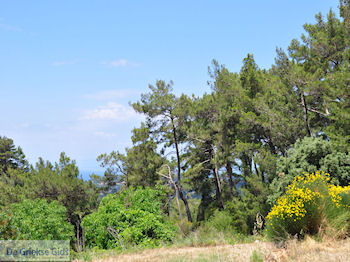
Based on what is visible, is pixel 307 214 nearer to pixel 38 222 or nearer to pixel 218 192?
pixel 38 222

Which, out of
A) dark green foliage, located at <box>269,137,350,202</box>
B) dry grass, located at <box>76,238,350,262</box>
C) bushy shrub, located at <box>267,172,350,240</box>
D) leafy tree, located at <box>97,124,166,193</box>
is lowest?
dry grass, located at <box>76,238,350,262</box>

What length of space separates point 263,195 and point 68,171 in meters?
15.5

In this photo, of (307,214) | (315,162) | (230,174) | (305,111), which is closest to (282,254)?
(307,214)

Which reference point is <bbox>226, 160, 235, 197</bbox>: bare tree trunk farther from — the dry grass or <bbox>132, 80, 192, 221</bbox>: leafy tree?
the dry grass

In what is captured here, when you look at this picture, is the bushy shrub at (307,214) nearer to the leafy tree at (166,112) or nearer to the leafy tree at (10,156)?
the leafy tree at (166,112)

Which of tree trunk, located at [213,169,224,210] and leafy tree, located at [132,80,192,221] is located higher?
leafy tree, located at [132,80,192,221]

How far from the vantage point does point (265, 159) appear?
20547mm

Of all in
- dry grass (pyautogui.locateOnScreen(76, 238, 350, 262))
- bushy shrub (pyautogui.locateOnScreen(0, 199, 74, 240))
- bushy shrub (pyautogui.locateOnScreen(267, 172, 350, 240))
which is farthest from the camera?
bushy shrub (pyautogui.locateOnScreen(0, 199, 74, 240))

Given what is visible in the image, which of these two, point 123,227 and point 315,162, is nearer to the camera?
point 123,227

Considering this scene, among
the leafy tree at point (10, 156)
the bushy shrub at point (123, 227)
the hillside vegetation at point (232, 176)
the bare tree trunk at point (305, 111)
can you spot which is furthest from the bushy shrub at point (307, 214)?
the leafy tree at point (10, 156)

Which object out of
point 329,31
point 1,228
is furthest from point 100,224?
point 329,31

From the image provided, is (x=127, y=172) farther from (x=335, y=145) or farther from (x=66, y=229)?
(x=335, y=145)

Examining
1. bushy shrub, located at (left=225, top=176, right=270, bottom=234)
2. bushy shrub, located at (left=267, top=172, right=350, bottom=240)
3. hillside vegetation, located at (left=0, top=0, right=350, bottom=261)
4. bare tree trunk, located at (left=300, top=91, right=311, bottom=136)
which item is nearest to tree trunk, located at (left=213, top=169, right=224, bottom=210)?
hillside vegetation, located at (left=0, top=0, right=350, bottom=261)

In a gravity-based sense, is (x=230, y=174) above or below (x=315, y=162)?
above
